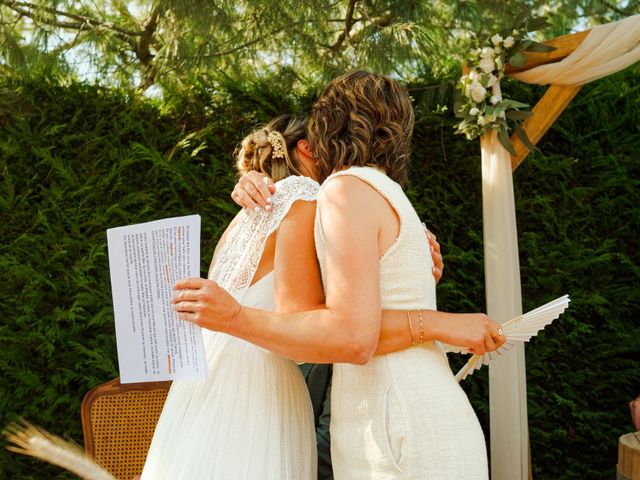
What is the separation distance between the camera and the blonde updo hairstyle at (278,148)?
1984mm

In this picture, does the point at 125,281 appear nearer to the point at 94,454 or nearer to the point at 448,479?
the point at 448,479

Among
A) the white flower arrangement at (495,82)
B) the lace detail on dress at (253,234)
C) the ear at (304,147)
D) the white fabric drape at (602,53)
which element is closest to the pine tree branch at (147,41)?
the white flower arrangement at (495,82)

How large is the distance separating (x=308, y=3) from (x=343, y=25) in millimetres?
605

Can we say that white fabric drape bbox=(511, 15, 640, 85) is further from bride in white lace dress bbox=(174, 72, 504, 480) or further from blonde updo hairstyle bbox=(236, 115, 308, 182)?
bride in white lace dress bbox=(174, 72, 504, 480)

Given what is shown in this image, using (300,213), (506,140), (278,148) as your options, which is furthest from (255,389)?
(506,140)

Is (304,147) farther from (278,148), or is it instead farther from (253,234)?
(253,234)

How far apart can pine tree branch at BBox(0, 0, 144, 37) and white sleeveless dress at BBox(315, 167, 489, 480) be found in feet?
9.62

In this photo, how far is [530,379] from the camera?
4.09 metres

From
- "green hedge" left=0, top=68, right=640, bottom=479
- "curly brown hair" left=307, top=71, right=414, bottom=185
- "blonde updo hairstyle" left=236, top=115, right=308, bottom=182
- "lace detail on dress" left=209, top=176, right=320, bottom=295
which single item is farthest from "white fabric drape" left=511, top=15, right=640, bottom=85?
"lace detail on dress" left=209, top=176, right=320, bottom=295

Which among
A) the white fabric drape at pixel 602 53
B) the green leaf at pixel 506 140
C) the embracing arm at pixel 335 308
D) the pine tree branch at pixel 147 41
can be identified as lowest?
the embracing arm at pixel 335 308

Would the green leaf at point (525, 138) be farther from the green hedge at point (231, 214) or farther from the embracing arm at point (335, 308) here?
the embracing arm at point (335, 308)

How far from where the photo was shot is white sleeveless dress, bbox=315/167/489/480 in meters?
1.47

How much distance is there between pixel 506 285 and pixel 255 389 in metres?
1.98

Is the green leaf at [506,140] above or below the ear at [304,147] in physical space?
above
